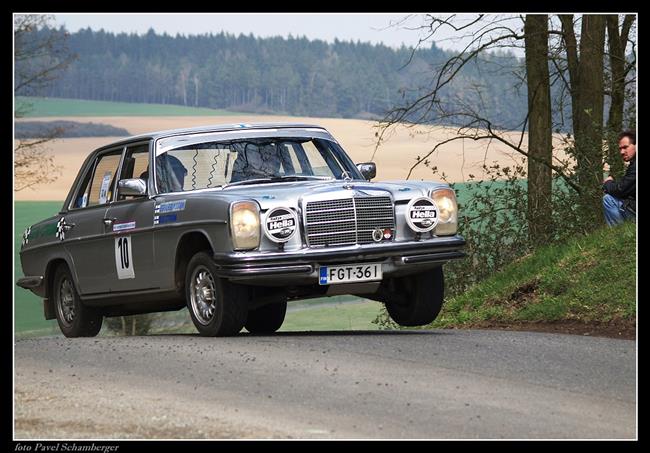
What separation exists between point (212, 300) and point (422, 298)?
2268 mm

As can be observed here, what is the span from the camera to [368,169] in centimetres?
1417

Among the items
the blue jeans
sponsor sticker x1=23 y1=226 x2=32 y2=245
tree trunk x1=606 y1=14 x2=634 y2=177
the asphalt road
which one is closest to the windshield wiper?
the asphalt road

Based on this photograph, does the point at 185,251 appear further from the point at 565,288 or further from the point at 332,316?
the point at 332,316

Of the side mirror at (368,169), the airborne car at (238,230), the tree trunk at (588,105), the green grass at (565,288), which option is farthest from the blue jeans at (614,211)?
the airborne car at (238,230)

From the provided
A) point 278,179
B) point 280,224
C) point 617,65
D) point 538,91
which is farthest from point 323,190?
point 617,65

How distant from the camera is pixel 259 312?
52.0 feet

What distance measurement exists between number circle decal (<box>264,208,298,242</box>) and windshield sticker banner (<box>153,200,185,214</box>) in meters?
1.03

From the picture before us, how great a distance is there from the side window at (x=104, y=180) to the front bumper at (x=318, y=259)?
9.39 ft

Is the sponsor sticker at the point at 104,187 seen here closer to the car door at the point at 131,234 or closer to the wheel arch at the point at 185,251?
the car door at the point at 131,234

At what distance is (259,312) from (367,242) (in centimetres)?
366

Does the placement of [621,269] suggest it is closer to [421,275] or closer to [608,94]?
[421,275]

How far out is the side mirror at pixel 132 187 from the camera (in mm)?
13133

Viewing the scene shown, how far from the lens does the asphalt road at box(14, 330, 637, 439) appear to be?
8.23 meters

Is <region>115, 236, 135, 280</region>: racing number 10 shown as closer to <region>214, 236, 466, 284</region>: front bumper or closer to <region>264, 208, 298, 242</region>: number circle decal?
<region>214, 236, 466, 284</region>: front bumper
